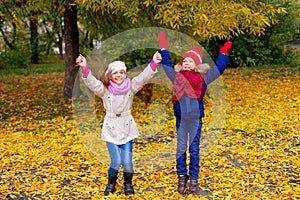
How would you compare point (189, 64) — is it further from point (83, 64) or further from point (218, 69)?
point (83, 64)

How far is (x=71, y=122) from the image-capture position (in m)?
8.94

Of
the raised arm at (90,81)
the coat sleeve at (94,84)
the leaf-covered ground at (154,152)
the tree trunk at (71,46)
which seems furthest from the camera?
the tree trunk at (71,46)

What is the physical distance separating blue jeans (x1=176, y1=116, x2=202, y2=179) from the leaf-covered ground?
1.06 feet

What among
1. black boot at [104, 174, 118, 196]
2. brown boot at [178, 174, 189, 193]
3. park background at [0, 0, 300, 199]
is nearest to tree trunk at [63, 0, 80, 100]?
park background at [0, 0, 300, 199]

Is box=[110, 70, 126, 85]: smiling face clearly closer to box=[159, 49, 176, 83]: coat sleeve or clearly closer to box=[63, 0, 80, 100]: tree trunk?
box=[159, 49, 176, 83]: coat sleeve

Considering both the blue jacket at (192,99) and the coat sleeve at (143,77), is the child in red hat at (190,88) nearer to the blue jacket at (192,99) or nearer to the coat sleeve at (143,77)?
the blue jacket at (192,99)

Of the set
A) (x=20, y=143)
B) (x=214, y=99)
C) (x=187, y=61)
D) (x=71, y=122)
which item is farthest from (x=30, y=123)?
(x=187, y=61)

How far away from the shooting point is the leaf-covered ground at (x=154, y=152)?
5.00 m

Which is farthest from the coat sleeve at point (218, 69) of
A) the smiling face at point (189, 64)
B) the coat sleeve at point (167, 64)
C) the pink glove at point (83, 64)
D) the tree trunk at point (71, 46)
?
the tree trunk at point (71, 46)

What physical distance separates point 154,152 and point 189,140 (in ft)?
6.66

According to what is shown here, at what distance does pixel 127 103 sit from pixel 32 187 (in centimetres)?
170

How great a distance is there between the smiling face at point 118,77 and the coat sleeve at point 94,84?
14 cm

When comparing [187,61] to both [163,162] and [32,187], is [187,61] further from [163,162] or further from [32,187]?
[32,187]

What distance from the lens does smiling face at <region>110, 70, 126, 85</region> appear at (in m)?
4.43
